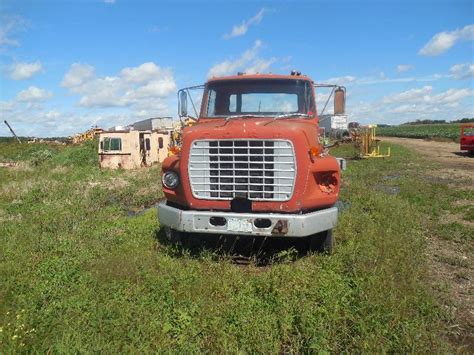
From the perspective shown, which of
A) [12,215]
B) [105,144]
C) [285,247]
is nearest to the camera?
[285,247]

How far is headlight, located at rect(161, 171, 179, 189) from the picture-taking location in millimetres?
5759

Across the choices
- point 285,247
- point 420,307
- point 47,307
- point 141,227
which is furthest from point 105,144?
point 420,307

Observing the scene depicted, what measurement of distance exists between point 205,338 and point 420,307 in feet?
6.86

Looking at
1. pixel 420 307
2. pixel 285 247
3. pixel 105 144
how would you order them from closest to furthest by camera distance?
pixel 420 307 < pixel 285 247 < pixel 105 144

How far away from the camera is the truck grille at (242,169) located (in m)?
5.19

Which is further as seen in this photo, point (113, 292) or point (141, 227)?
point (141, 227)

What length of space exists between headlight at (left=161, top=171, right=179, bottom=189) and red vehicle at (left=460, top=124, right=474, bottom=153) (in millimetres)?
21967

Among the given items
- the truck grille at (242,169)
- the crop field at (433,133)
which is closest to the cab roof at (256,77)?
the truck grille at (242,169)

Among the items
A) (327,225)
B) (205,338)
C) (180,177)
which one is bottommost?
(205,338)

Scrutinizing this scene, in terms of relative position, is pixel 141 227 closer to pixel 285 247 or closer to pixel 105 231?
pixel 105 231

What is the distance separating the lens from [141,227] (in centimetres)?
745

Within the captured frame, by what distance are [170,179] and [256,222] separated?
1.36 meters

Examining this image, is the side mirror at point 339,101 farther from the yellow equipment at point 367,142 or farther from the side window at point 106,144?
the yellow equipment at point 367,142

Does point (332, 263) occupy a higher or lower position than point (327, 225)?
lower
